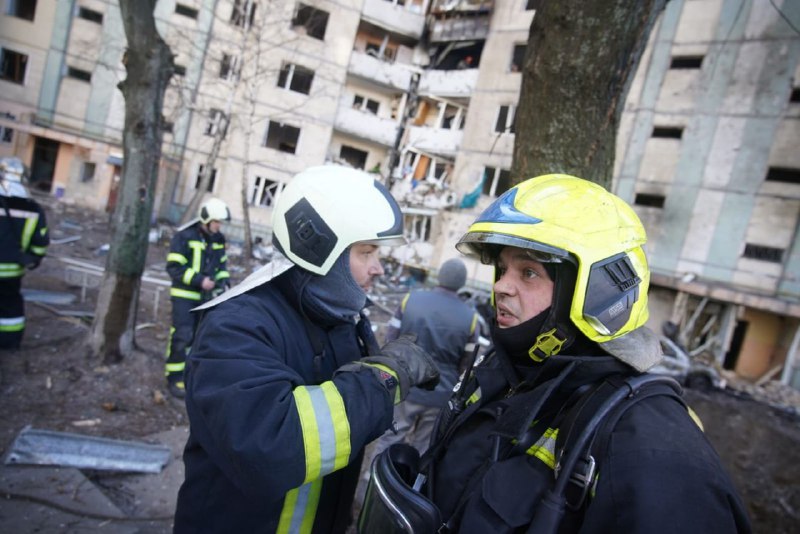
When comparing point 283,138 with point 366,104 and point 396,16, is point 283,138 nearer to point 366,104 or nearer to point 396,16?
point 366,104

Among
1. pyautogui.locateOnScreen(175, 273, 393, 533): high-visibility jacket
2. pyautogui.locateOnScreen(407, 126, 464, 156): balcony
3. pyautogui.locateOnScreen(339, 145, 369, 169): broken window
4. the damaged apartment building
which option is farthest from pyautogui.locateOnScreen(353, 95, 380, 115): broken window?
pyautogui.locateOnScreen(175, 273, 393, 533): high-visibility jacket

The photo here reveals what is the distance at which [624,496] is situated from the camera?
38.8 inches

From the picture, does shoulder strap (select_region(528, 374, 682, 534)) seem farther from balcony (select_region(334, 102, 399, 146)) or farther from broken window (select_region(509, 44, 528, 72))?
balcony (select_region(334, 102, 399, 146))

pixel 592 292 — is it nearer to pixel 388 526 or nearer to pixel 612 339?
pixel 612 339

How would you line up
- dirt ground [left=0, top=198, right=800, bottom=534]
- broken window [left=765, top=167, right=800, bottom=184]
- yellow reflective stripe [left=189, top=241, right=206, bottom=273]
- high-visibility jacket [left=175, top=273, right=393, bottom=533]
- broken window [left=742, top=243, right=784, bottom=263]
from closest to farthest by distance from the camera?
high-visibility jacket [left=175, top=273, right=393, bottom=533] < dirt ground [left=0, top=198, right=800, bottom=534] < yellow reflective stripe [left=189, top=241, right=206, bottom=273] < broken window [left=742, top=243, right=784, bottom=263] < broken window [left=765, top=167, right=800, bottom=184]

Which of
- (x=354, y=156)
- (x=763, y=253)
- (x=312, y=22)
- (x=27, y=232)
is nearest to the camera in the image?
(x=27, y=232)

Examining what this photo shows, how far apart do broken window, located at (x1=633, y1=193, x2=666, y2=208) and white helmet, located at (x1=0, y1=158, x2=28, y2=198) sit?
768 inches

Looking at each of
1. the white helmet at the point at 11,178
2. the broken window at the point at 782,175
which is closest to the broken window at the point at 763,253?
the broken window at the point at 782,175

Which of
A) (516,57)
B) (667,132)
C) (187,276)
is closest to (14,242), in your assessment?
(187,276)

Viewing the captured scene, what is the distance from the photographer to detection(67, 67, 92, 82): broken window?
2117cm

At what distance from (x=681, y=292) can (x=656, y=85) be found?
857 cm

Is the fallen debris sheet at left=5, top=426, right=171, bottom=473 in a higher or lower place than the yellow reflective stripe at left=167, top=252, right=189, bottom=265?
lower

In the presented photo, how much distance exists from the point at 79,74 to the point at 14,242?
22711 millimetres

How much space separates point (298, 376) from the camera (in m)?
1.46
